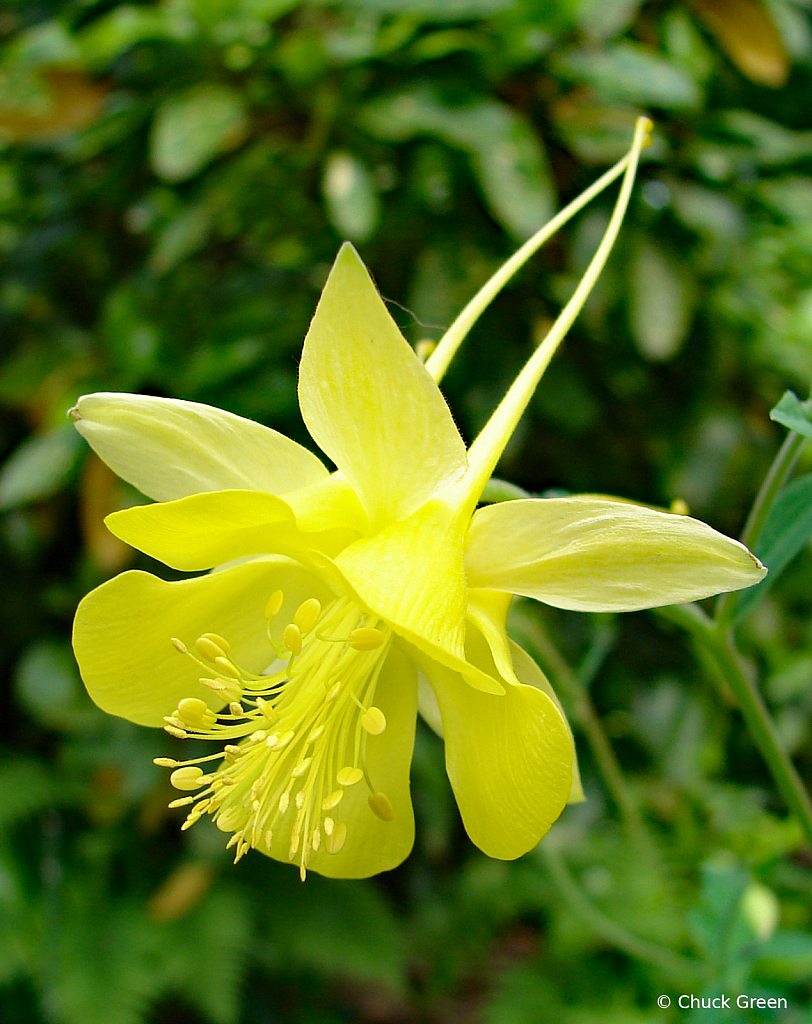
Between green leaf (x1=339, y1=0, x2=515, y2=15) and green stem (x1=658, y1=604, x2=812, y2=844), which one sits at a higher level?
green leaf (x1=339, y1=0, x2=515, y2=15)

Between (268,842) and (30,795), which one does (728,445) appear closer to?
(268,842)

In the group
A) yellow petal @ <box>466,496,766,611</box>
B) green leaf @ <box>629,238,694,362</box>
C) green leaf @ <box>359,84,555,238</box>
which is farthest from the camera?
green leaf @ <box>629,238,694,362</box>

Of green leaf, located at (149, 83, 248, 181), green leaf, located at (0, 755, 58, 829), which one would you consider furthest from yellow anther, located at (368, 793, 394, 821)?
green leaf, located at (0, 755, 58, 829)

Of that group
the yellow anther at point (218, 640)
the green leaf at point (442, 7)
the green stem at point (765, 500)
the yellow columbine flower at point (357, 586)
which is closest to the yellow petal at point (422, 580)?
the yellow columbine flower at point (357, 586)

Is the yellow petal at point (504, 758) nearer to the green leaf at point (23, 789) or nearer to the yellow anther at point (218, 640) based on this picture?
the yellow anther at point (218, 640)

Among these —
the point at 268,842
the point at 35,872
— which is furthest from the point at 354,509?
the point at 35,872

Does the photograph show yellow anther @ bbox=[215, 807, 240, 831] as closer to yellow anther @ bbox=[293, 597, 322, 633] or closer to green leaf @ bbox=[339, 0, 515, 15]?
yellow anther @ bbox=[293, 597, 322, 633]

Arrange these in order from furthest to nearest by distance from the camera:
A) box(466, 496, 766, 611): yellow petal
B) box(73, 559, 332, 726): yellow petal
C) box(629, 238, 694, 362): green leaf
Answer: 1. box(629, 238, 694, 362): green leaf
2. box(73, 559, 332, 726): yellow petal
3. box(466, 496, 766, 611): yellow petal
